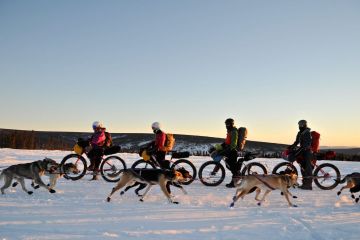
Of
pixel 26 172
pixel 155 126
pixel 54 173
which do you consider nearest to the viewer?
pixel 26 172

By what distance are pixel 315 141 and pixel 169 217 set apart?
23.1ft

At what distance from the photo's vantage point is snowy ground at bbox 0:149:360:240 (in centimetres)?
629

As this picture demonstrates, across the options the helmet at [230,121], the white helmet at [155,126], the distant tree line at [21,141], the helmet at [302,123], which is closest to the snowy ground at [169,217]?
the white helmet at [155,126]

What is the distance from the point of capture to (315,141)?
12742 millimetres

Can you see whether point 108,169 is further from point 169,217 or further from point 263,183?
point 169,217

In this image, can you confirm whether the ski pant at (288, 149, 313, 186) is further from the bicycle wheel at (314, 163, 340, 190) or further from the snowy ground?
the snowy ground

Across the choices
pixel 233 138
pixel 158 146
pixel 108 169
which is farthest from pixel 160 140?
pixel 233 138

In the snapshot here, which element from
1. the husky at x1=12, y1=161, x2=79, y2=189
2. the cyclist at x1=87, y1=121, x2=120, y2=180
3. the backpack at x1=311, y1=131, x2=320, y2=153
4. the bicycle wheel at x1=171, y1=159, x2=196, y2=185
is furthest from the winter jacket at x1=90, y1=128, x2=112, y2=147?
the backpack at x1=311, y1=131, x2=320, y2=153

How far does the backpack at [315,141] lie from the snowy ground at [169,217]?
2235mm

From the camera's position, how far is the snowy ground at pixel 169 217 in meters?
6.29

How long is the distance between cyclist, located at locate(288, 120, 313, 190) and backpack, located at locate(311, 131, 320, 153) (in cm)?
30

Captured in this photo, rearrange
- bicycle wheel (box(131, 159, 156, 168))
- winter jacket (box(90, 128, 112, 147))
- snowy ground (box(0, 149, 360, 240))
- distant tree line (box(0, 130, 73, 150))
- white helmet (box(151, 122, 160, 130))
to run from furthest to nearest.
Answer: distant tree line (box(0, 130, 73, 150))
winter jacket (box(90, 128, 112, 147))
bicycle wheel (box(131, 159, 156, 168))
white helmet (box(151, 122, 160, 130))
snowy ground (box(0, 149, 360, 240))

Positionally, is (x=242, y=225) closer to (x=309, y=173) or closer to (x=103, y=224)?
(x=103, y=224)

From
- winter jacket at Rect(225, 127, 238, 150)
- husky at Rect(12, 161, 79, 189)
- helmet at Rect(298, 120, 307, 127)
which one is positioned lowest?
husky at Rect(12, 161, 79, 189)
